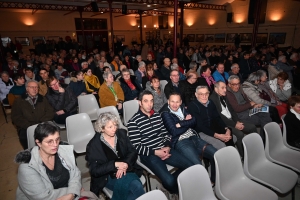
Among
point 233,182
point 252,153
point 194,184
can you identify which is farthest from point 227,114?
point 194,184

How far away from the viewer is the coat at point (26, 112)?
293 centimetres

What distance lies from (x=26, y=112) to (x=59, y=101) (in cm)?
62

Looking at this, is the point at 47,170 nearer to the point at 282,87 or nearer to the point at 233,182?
the point at 233,182

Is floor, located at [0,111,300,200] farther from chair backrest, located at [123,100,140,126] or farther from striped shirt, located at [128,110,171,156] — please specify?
chair backrest, located at [123,100,140,126]

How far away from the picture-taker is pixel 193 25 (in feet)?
62.4

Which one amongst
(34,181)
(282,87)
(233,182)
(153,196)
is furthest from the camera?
(282,87)

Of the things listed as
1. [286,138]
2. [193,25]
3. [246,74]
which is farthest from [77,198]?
[193,25]

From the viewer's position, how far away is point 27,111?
2988mm

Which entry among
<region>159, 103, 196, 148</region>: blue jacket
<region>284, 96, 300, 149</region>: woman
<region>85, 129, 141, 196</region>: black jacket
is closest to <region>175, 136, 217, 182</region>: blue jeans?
<region>159, 103, 196, 148</region>: blue jacket

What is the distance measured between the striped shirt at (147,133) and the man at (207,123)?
574 millimetres

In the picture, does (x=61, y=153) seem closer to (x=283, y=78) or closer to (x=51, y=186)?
(x=51, y=186)

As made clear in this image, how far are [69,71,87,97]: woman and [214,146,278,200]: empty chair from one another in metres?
3.58

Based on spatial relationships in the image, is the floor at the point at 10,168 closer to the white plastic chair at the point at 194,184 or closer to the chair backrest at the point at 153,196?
the white plastic chair at the point at 194,184

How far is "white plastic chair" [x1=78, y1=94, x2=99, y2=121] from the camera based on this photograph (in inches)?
148
